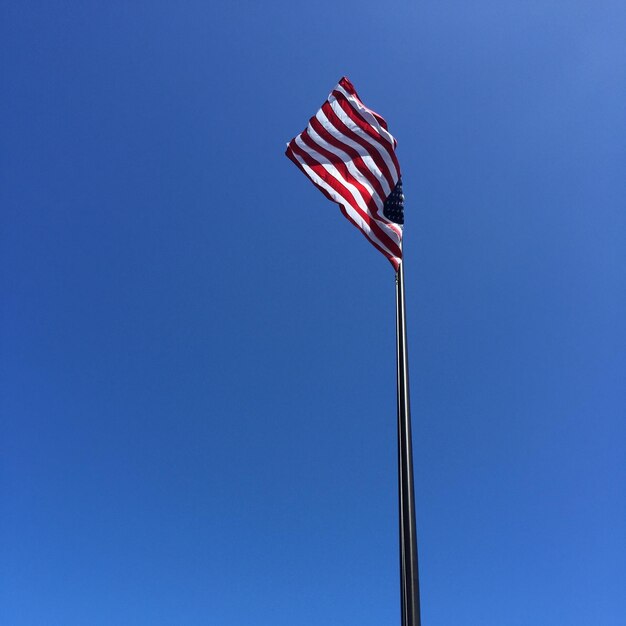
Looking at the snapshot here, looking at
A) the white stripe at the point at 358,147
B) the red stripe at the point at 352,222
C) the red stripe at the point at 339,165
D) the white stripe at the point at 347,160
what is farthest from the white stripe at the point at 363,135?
the red stripe at the point at 352,222

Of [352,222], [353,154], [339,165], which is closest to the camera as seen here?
[352,222]

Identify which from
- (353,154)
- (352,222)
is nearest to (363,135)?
(353,154)

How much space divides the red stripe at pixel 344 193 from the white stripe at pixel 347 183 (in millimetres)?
47

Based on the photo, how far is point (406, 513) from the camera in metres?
6.28

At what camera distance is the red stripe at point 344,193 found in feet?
34.3

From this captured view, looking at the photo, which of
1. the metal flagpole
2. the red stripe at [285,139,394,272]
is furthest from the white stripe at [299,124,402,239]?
the metal flagpole

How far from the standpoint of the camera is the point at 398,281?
29.0ft

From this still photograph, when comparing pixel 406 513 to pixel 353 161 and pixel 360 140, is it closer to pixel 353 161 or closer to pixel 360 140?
pixel 353 161

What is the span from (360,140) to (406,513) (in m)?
8.29

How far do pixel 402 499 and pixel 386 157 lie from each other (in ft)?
24.9

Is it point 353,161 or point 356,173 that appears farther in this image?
point 353,161

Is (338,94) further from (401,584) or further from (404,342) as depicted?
(401,584)

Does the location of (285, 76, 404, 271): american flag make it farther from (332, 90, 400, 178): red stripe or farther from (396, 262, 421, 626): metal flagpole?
(396, 262, 421, 626): metal flagpole

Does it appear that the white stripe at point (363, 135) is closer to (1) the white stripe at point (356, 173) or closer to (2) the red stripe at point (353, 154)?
(2) the red stripe at point (353, 154)
